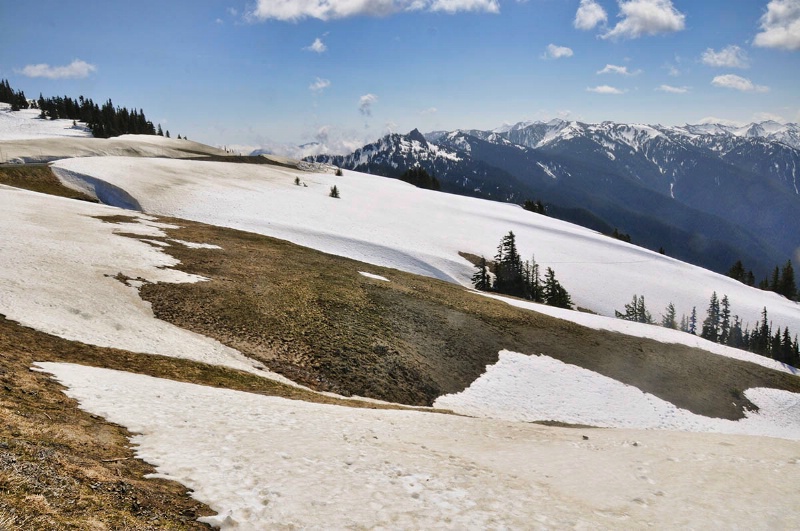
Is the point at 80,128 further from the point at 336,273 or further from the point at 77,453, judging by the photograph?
the point at 77,453

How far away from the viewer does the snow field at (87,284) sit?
2084 cm

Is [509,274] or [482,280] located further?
[509,274]

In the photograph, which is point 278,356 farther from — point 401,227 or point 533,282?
point 533,282

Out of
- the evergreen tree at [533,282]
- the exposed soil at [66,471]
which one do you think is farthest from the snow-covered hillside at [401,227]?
the exposed soil at [66,471]

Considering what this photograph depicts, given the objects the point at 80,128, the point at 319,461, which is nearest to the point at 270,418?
the point at 319,461

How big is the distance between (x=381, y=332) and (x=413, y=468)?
18920mm

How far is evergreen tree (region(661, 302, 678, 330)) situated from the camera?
9000 cm

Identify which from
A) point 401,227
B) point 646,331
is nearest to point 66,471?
point 646,331

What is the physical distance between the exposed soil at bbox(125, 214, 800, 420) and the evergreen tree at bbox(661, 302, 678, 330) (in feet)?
145

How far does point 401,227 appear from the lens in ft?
282

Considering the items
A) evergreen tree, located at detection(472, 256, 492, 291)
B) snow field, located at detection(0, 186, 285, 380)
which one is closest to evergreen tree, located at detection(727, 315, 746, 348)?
evergreen tree, located at detection(472, 256, 492, 291)

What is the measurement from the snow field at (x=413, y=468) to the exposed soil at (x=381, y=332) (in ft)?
25.4

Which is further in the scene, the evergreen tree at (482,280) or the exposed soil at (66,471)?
the evergreen tree at (482,280)

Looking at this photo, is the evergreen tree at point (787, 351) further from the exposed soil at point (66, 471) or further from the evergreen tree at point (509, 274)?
the exposed soil at point (66, 471)
